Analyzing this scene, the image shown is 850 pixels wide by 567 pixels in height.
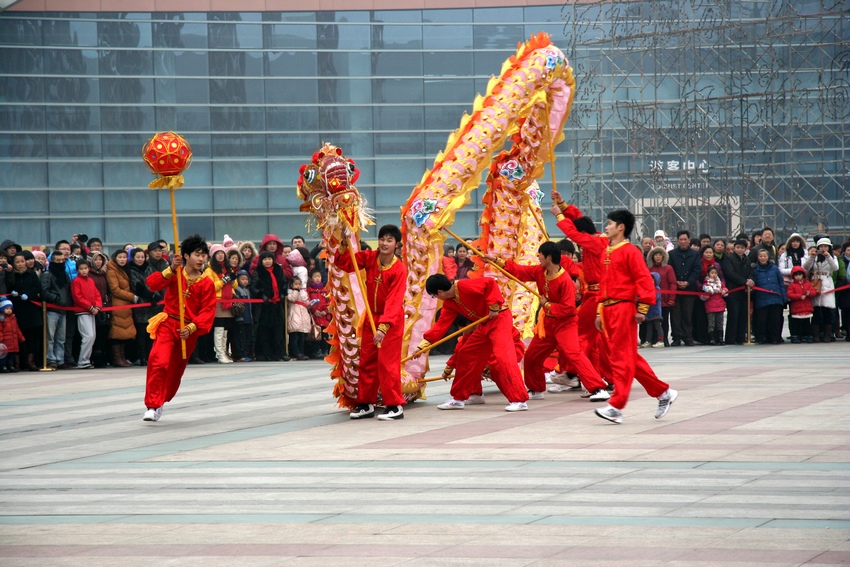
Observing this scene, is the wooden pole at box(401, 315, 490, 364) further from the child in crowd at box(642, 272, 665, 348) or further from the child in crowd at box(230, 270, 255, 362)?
the child in crowd at box(642, 272, 665, 348)

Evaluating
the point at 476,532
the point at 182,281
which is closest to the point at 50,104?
the point at 182,281

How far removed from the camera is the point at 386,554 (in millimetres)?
5539

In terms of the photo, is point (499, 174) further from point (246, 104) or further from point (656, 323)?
point (246, 104)

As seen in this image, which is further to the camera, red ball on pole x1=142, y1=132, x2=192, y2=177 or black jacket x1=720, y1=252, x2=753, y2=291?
black jacket x1=720, y1=252, x2=753, y2=291

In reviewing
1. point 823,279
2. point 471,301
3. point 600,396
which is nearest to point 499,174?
point 471,301

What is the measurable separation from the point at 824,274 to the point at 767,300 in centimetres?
94

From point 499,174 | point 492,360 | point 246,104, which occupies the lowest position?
point 492,360

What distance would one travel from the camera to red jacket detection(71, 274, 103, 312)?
16.5m

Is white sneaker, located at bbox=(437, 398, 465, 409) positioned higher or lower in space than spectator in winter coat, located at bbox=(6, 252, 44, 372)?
lower

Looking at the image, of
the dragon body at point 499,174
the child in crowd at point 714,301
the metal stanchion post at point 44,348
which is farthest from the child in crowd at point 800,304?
the metal stanchion post at point 44,348

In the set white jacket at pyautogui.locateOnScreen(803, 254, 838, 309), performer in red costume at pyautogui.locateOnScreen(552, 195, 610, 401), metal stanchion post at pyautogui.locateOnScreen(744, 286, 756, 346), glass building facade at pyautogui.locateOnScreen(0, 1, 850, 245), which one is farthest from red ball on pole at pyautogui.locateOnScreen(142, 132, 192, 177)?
glass building facade at pyautogui.locateOnScreen(0, 1, 850, 245)

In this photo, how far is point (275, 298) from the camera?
1758cm

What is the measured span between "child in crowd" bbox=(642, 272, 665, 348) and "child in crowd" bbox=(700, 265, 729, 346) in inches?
29.0

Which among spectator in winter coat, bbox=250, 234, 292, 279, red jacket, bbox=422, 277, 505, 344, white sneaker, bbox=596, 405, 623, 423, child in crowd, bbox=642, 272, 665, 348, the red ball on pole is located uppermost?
the red ball on pole
